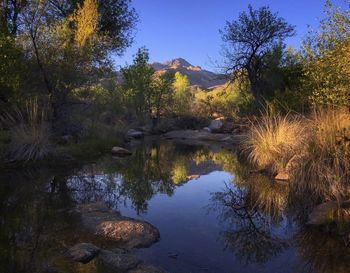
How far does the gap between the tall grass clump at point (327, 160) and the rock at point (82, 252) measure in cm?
454

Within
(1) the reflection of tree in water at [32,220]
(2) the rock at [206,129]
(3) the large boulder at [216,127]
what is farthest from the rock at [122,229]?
(2) the rock at [206,129]

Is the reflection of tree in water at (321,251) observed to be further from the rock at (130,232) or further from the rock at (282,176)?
the rock at (282,176)

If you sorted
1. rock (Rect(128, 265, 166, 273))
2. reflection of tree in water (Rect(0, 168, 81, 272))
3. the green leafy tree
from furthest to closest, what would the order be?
the green leafy tree
reflection of tree in water (Rect(0, 168, 81, 272))
rock (Rect(128, 265, 166, 273))

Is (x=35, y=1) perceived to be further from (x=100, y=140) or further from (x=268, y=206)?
(x=268, y=206)

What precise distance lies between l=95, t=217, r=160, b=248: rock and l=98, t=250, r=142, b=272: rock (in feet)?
2.21

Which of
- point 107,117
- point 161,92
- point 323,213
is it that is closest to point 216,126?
point 161,92

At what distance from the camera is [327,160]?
796cm

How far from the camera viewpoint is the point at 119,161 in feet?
52.4

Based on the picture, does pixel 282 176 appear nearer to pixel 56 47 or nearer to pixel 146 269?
pixel 146 269

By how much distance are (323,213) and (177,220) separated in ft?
9.48

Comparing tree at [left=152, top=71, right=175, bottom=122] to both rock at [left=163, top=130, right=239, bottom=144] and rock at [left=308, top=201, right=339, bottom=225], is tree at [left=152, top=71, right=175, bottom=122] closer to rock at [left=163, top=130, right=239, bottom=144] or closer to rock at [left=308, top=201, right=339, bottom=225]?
rock at [left=163, top=130, right=239, bottom=144]

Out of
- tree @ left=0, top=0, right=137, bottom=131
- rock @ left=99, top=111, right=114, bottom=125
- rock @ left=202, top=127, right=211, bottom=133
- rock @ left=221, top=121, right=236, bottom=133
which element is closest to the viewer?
tree @ left=0, top=0, right=137, bottom=131

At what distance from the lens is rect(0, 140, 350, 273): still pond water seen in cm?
560

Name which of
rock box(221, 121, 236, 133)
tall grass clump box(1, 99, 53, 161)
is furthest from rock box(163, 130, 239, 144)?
tall grass clump box(1, 99, 53, 161)
